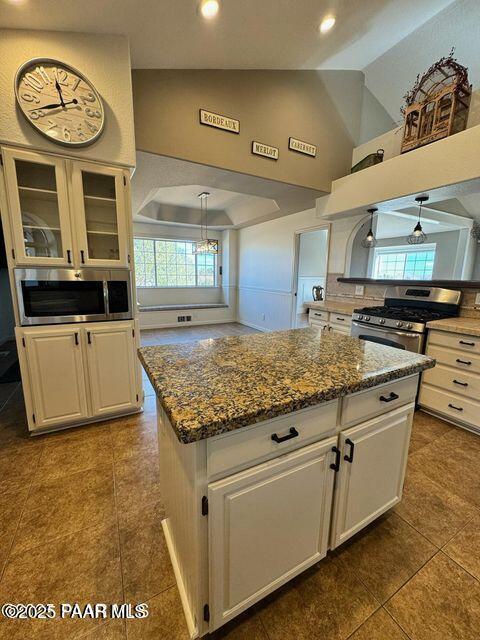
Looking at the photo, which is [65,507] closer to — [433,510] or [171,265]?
[433,510]

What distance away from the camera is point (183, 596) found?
42.1 inches

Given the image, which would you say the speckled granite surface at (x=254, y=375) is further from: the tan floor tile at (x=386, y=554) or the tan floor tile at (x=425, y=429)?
the tan floor tile at (x=425, y=429)

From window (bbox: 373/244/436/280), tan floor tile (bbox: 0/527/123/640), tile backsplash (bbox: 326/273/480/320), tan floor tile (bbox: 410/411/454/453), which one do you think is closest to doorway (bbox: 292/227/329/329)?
tile backsplash (bbox: 326/273/480/320)

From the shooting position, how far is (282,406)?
81 centimetres

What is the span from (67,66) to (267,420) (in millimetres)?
2609

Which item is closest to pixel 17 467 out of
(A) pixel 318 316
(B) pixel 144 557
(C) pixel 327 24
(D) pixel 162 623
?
(B) pixel 144 557

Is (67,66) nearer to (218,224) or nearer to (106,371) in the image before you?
(106,371)

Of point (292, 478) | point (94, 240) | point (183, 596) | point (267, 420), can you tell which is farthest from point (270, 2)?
point (183, 596)

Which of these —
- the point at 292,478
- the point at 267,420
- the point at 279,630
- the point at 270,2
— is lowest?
the point at 279,630

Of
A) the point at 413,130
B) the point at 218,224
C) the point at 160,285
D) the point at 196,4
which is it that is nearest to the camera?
the point at 196,4

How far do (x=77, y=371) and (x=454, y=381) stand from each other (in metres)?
3.25

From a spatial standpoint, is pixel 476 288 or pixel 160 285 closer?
pixel 476 288

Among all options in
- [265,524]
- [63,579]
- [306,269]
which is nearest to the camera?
[265,524]

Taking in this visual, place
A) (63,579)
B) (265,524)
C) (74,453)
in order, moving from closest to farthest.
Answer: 1. (265,524)
2. (63,579)
3. (74,453)
